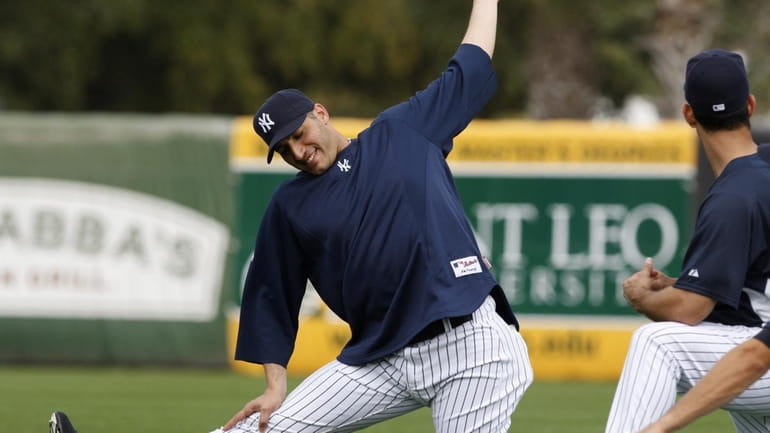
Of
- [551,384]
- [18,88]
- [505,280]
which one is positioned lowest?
[551,384]

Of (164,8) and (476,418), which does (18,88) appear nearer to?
(164,8)

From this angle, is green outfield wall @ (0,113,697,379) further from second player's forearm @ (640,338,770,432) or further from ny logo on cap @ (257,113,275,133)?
second player's forearm @ (640,338,770,432)

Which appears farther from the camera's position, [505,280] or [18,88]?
[18,88]

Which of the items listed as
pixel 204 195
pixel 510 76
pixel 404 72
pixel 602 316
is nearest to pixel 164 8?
pixel 404 72

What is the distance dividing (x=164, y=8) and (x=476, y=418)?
2392 centimetres

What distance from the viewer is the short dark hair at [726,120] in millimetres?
4867

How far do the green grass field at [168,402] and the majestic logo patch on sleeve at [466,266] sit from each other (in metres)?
4.22

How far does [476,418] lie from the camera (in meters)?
5.13

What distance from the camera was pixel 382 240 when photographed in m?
5.19

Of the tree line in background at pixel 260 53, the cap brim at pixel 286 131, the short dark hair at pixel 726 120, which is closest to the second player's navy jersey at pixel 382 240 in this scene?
the cap brim at pixel 286 131

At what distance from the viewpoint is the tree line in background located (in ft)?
82.0

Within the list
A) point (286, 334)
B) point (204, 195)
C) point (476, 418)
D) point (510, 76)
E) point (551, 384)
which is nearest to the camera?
point (476, 418)

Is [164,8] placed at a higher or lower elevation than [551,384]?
higher

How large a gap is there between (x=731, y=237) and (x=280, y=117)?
1644 millimetres
